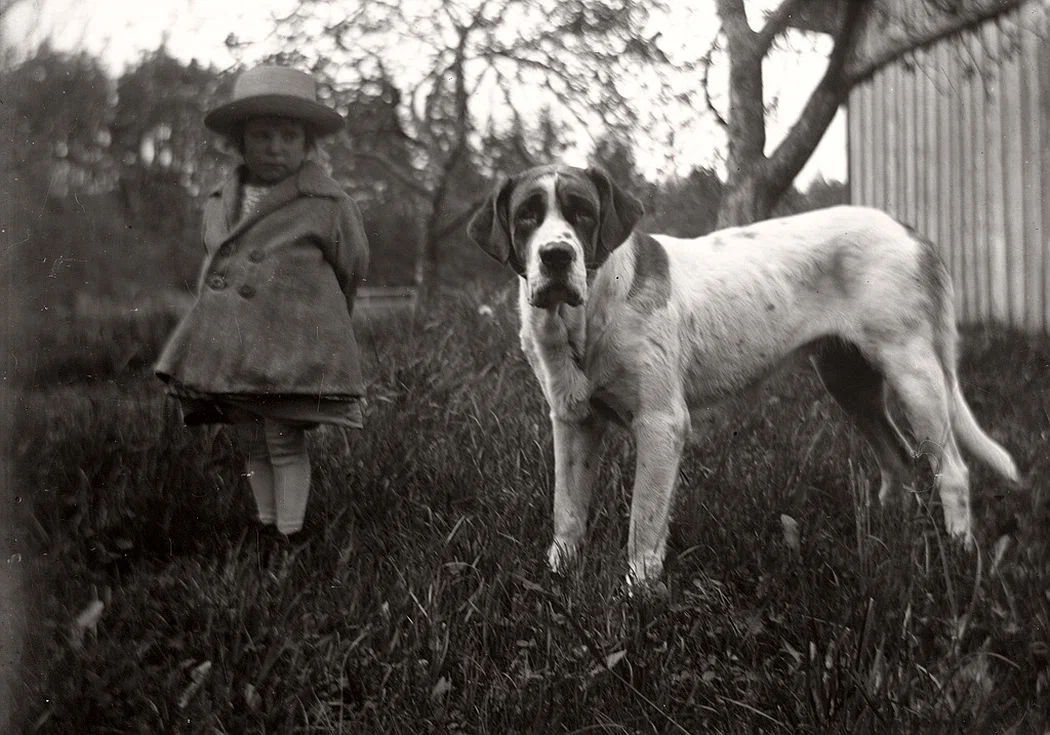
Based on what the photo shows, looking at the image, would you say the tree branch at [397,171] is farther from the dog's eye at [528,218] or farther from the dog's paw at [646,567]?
the dog's paw at [646,567]

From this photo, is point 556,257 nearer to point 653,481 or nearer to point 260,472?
point 653,481

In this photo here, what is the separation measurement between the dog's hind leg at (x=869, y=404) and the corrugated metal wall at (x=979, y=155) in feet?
2.06

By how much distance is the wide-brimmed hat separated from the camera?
10.0ft

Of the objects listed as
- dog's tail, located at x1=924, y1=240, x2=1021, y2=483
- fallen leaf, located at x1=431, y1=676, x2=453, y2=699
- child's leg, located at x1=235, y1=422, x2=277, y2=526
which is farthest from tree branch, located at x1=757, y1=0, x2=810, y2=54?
fallen leaf, located at x1=431, y1=676, x2=453, y2=699

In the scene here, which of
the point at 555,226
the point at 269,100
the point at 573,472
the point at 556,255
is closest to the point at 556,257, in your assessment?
the point at 556,255

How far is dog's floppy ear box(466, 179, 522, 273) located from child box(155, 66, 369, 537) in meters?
0.47

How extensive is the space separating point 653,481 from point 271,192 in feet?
5.35

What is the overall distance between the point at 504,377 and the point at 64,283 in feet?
10.3

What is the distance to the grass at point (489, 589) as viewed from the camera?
7.57 ft

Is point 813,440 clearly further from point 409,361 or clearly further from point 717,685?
point 409,361

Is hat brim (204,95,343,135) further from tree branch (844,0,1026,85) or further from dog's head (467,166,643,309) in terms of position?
tree branch (844,0,1026,85)

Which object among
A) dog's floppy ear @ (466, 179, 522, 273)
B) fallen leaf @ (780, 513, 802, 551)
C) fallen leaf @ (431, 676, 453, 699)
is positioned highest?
dog's floppy ear @ (466, 179, 522, 273)

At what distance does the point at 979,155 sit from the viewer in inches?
154

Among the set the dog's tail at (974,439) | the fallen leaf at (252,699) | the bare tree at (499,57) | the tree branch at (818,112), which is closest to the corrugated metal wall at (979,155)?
the tree branch at (818,112)
